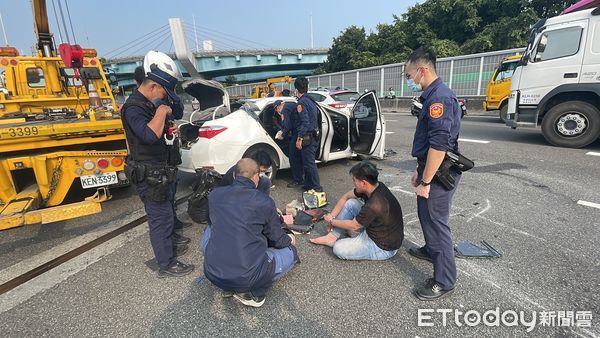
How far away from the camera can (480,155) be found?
6164mm

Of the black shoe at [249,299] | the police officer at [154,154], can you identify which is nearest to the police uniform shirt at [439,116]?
the black shoe at [249,299]

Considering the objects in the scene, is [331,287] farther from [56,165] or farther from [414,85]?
[56,165]

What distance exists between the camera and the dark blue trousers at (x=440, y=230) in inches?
83.4

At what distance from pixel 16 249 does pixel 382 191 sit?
3722mm

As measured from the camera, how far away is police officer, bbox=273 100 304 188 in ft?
14.5

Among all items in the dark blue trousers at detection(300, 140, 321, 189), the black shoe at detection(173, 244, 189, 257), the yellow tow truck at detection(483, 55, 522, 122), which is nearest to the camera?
the black shoe at detection(173, 244, 189, 257)

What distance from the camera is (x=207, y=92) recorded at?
5.41 m

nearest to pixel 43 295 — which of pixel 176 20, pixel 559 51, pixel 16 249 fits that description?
pixel 16 249

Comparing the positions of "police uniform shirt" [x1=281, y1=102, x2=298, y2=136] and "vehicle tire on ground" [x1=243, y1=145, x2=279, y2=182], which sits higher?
"police uniform shirt" [x1=281, y1=102, x2=298, y2=136]

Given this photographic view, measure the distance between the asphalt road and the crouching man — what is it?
0.77ft

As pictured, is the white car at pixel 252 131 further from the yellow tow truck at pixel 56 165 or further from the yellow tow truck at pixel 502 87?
the yellow tow truck at pixel 502 87

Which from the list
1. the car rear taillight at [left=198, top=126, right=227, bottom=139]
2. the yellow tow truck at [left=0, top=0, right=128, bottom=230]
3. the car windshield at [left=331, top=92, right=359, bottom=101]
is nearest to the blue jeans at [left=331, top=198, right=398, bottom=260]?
the car rear taillight at [left=198, top=126, right=227, bottom=139]

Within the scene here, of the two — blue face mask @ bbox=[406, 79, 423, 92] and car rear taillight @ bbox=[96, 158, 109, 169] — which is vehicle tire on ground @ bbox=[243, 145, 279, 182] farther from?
blue face mask @ bbox=[406, 79, 423, 92]

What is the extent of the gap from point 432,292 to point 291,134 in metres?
3.01
